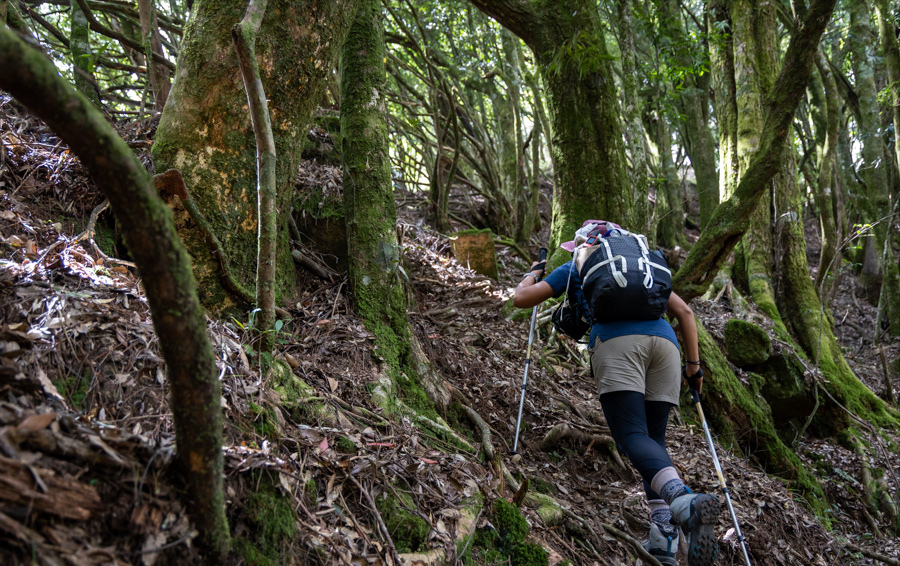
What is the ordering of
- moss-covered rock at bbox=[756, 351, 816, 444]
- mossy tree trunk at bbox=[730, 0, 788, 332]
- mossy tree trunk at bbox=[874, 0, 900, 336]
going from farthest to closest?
mossy tree trunk at bbox=[874, 0, 900, 336] → mossy tree trunk at bbox=[730, 0, 788, 332] → moss-covered rock at bbox=[756, 351, 816, 444]

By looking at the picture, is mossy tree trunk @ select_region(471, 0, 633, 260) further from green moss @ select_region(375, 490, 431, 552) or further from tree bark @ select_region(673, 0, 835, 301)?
green moss @ select_region(375, 490, 431, 552)

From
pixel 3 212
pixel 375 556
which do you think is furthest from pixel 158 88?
pixel 375 556

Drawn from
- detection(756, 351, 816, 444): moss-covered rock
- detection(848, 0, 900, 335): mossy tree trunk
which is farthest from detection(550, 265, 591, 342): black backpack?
detection(848, 0, 900, 335): mossy tree trunk

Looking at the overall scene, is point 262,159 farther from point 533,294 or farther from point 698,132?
point 698,132

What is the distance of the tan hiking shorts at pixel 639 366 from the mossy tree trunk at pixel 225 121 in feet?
7.57

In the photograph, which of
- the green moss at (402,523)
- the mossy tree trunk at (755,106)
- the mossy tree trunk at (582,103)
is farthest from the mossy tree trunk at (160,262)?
the mossy tree trunk at (755,106)

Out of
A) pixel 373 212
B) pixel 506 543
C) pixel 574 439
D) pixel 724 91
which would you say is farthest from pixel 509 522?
pixel 724 91

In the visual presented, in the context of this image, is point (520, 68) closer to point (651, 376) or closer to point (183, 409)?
point (651, 376)

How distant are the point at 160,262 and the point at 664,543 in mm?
3460

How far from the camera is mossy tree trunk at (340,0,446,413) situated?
3963mm

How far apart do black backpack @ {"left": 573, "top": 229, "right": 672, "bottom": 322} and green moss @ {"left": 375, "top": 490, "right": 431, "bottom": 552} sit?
1781 millimetres

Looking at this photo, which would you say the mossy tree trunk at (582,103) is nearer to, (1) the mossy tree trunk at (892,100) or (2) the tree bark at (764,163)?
(2) the tree bark at (764,163)

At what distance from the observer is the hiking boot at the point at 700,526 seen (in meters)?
2.93

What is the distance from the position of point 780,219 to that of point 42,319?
9.60 m
